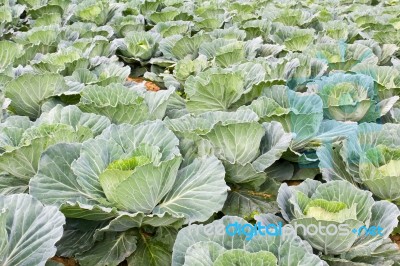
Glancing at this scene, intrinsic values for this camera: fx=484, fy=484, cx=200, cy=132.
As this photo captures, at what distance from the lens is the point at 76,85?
3.71 meters

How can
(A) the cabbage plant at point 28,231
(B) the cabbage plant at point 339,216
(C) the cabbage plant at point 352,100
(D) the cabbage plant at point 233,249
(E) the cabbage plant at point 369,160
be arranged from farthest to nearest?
(C) the cabbage plant at point 352,100
(E) the cabbage plant at point 369,160
(B) the cabbage plant at point 339,216
(A) the cabbage plant at point 28,231
(D) the cabbage plant at point 233,249

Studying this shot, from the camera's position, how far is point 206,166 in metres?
2.57

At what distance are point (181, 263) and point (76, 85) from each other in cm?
205

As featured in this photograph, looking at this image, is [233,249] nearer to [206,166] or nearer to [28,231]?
[206,166]

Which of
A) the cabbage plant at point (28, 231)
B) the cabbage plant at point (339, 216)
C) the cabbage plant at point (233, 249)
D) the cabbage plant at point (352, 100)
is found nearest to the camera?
the cabbage plant at point (233, 249)


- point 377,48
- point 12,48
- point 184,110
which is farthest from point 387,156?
point 12,48

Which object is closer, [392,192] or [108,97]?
[392,192]

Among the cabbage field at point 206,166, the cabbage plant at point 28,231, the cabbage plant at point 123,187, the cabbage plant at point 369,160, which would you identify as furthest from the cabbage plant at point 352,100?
the cabbage plant at point 28,231

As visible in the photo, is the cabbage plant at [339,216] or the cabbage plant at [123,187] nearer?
the cabbage plant at [339,216]

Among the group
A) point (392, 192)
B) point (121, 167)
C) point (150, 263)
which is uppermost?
point (121, 167)

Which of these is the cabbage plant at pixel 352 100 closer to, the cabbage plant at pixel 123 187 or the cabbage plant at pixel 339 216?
the cabbage plant at pixel 339 216

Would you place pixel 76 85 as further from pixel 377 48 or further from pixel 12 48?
pixel 377 48

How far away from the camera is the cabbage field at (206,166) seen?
2189 millimetres

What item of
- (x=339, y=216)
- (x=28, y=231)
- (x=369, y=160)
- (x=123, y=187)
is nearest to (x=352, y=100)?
(x=369, y=160)
